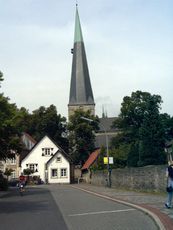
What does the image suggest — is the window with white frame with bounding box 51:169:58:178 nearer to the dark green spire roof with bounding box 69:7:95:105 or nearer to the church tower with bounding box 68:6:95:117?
the church tower with bounding box 68:6:95:117

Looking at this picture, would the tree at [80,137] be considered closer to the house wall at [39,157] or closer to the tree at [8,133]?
the house wall at [39,157]

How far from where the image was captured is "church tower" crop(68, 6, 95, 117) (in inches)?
4033

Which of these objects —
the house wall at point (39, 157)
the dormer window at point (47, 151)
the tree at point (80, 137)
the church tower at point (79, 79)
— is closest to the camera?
the house wall at point (39, 157)

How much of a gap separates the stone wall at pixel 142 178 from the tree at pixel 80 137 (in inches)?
1548

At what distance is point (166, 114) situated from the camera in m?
68.5

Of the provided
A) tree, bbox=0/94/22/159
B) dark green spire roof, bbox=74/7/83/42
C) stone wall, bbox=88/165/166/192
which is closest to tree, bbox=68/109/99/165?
dark green spire roof, bbox=74/7/83/42

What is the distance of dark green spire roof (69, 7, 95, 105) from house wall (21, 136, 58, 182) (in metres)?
32.2

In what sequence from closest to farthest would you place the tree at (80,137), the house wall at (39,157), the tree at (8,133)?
the tree at (8,133), the house wall at (39,157), the tree at (80,137)

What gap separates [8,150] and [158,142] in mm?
15508

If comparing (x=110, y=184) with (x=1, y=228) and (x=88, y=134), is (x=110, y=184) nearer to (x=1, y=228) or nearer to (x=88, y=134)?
(x=1, y=228)

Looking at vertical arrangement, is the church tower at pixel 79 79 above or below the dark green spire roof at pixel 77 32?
below

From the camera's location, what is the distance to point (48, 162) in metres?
71.9

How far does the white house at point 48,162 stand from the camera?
7194 cm

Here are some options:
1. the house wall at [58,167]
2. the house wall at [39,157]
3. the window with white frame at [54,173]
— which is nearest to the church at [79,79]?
the house wall at [39,157]
